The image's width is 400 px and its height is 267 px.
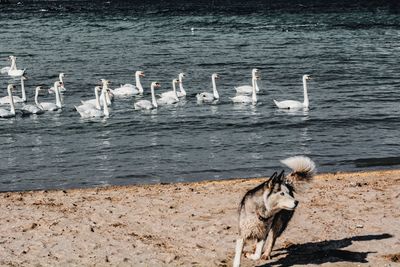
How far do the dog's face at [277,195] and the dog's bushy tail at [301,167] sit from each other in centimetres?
65

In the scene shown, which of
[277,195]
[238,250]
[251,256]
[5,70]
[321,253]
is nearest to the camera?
[277,195]

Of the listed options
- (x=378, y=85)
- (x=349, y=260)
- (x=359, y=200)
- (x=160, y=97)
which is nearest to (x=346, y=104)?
(x=378, y=85)

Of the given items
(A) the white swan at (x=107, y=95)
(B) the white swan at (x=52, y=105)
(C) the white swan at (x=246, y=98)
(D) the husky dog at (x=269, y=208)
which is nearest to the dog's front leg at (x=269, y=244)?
(D) the husky dog at (x=269, y=208)

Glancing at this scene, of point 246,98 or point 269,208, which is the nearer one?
point 269,208

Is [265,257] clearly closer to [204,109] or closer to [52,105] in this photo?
[204,109]

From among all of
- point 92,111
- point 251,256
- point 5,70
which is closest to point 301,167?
point 251,256

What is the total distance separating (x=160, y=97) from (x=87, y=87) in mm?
3950

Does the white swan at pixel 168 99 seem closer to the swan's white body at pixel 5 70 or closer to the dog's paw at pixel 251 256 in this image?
the swan's white body at pixel 5 70

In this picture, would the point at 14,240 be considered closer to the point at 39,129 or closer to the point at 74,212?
the point at 74,212

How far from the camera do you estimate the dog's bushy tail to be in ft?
34.4

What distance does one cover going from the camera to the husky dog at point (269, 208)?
9781mm

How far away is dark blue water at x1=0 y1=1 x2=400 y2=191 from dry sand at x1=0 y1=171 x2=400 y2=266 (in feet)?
12.5

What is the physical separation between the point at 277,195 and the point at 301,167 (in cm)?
93

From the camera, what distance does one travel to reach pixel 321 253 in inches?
443
